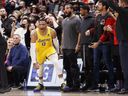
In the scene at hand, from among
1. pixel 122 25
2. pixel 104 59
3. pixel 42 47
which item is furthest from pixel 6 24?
pixel 122 25

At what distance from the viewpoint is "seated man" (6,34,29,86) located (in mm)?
14703

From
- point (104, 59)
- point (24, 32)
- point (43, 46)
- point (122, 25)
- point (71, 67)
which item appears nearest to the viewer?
point (122, 25)

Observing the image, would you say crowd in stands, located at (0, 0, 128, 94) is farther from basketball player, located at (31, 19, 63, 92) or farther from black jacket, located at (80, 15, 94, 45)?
basketball player, located at (31, 19, 63, 92)

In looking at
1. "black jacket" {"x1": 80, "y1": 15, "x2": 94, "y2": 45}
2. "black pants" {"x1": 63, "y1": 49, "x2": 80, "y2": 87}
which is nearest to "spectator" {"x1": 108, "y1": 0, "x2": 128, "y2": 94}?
"black jacket" {"x1": 80, "y1": 15, "x2": 94, "y2": 45}

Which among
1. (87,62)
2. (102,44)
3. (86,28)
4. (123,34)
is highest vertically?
(86,28)

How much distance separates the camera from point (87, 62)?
13219mm

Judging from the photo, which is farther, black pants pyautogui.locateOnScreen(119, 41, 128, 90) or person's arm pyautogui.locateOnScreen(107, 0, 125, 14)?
black pants pyautogui.locateOnScreen(119, 41, 128, 90)

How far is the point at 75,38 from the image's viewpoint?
13.4 meters

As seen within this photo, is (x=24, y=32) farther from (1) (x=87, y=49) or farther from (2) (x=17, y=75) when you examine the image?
(1) (x=87, y=49)

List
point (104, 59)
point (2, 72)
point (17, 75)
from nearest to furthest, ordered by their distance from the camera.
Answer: point (2, 72)
point (104, 59)
point (17, 75)

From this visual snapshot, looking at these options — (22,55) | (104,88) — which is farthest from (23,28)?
(104,88)

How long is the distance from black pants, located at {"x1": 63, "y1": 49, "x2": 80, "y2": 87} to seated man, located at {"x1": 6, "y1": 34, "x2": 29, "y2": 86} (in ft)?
5.91

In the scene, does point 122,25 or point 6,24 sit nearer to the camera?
point 122,25

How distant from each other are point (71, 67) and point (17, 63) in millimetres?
2129
